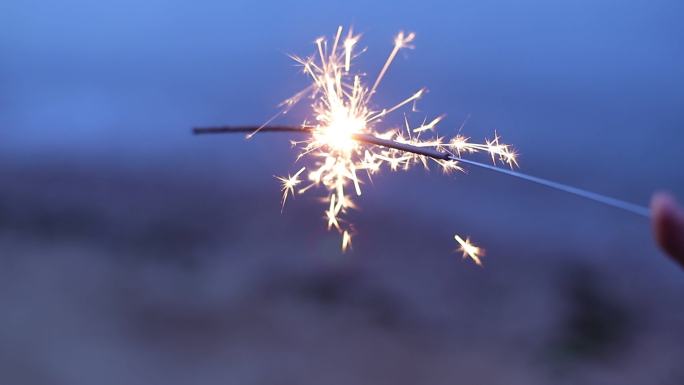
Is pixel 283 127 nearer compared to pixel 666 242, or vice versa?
pixel 666 242

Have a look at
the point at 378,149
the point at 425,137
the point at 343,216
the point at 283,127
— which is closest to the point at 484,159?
the point at 425,137

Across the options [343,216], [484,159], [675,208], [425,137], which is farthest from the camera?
[343,216]

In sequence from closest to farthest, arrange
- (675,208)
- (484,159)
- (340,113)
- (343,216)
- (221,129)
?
(675,208)
(221,129)
(340,113)
(484,159)
(343,216)

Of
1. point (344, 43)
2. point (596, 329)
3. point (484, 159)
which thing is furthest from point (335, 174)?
point (596, 329)

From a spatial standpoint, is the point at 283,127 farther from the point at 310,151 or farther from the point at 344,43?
the point at 344,43

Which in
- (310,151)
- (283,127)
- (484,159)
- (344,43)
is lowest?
(283,127)

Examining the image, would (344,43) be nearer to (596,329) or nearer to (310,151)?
(310,151)

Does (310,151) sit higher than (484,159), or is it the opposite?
(484,159)

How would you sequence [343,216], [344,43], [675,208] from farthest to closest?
1. [343,216]
2. [344,43]
3. [675,208]

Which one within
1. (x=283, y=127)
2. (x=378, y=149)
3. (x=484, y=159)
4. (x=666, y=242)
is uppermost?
(x=484, y=159)
